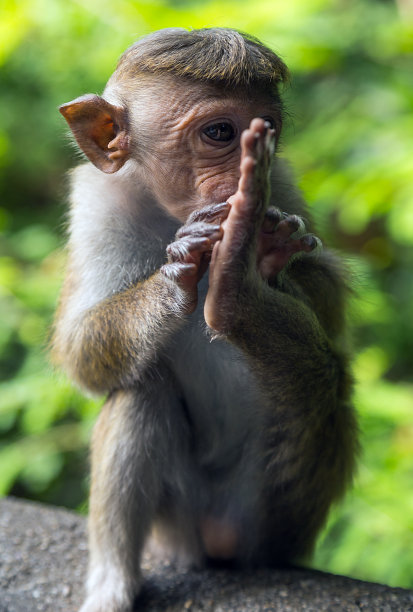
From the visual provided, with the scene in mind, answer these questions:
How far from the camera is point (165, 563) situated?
13.8 feet

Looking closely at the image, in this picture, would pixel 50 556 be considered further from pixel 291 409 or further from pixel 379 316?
pixel 379 316

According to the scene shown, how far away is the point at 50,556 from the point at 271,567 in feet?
4.31

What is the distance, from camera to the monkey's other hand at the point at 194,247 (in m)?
2.76

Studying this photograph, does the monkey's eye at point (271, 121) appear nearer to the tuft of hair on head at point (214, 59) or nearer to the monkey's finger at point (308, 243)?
the tuft of hair on head at point (214, 59)

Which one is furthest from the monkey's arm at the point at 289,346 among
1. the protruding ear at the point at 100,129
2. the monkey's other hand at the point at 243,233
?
the protruding ear at the point at 100,129

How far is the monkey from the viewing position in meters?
3.04

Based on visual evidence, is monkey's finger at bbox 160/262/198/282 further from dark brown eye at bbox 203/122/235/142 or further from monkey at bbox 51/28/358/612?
dark brown eye at bbox 203/122/235/142

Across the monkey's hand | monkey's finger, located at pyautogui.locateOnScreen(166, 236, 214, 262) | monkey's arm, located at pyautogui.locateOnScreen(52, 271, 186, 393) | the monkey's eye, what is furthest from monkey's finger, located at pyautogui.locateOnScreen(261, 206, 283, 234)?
the monkey's eye

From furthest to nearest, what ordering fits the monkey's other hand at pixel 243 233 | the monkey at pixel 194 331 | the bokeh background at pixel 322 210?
the bokeh background at pixel 322 210
the monkey at pixel 194 331
the monkey's other hand at pixel 243 233

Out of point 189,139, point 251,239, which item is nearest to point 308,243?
point 251,239

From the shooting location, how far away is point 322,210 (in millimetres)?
6781

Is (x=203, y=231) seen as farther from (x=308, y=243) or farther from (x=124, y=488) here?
(x=124, y=488)

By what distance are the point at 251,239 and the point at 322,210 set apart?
168 inches

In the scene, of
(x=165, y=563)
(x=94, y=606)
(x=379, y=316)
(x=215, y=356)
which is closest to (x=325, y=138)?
(x=379, y=316)
